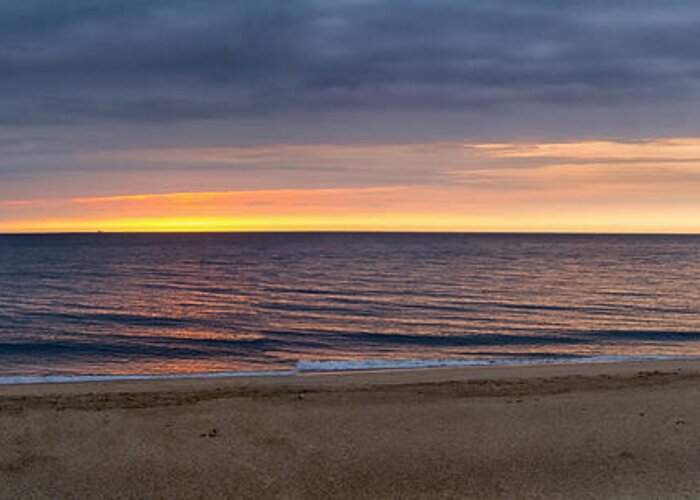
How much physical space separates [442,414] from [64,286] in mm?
48371

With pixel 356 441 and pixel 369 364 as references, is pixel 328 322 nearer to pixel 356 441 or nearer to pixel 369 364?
pixel 369 364

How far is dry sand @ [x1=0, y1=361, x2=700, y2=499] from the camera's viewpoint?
30.5 feet

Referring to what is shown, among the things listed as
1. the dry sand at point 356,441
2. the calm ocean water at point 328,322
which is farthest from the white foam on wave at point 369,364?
the dry sand at point 356,441

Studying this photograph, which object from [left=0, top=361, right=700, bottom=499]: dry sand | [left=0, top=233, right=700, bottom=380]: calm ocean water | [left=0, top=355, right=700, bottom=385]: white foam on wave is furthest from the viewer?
[left=0, top=233, right=700, bottom=380]: calm ocean water

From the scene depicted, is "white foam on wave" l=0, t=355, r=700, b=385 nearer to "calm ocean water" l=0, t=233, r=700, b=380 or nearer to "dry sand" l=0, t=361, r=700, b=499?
"calm ocean water" l=0, t=233, r=700, b=380

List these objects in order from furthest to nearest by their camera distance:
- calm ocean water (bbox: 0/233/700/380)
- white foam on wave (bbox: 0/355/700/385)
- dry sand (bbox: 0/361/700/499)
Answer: calm ocean water (bbox: 0/233/700/380), white foam on wave (bbox: 0/355/700/385), dry sand (bbox: 0/361/700/499)

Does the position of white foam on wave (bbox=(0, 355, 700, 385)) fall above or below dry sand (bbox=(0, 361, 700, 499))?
below

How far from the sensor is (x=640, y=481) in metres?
9.41

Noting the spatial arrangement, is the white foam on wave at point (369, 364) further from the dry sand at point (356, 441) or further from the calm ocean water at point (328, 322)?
the dry sand at point (356, 441)

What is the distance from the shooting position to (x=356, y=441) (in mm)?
11195

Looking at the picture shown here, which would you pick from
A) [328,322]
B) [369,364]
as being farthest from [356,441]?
[328,322]

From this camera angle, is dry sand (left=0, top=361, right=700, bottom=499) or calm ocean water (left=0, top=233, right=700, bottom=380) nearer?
dry sand (left=0, top=361, right=700, bottom=499)

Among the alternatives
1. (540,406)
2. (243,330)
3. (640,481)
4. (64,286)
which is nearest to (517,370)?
(540,406)

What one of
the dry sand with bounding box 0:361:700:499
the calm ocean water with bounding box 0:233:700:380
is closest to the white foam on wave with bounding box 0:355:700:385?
the calm ocean water with bounding box 0:233:700:380
